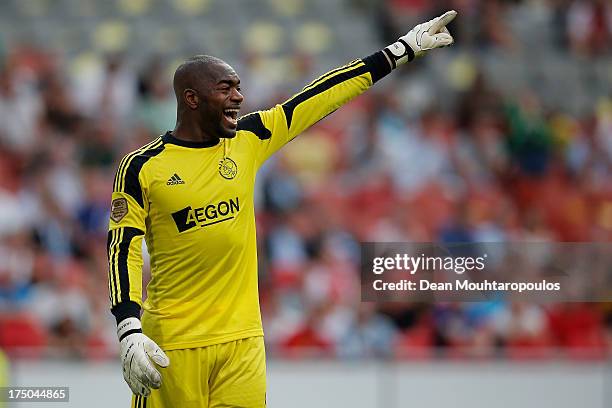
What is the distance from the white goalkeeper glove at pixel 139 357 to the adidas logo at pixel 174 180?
63 cm

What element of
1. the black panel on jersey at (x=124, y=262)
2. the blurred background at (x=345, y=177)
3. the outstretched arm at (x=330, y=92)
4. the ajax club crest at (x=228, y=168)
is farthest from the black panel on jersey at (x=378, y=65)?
the blurred background at (x=345, y=177)

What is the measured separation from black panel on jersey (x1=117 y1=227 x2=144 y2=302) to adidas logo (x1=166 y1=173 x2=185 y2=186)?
0.84ft

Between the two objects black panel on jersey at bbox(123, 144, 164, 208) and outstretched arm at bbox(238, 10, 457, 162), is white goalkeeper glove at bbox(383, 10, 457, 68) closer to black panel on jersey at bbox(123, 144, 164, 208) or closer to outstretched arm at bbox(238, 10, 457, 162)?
outstretched arm at bbox(238, 10, 457, 162)

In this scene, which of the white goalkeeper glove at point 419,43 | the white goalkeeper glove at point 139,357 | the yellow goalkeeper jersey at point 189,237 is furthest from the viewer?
the white goalkeeper glove at point 419,43

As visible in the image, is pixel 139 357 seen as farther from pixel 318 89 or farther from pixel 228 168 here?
pixel 318 89

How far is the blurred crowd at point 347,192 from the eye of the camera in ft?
32.2

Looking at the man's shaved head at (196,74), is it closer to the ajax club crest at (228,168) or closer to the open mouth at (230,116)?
the open mouth at (230,116)

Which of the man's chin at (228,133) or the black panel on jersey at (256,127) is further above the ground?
the black panel on jersey at (256,127)

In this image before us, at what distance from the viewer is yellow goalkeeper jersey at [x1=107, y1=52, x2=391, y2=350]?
5602 millimetres

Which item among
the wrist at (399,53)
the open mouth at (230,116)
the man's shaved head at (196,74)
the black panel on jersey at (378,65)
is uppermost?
the wrist at (399,53)

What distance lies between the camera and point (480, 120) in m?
13.5

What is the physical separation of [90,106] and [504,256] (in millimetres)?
5937

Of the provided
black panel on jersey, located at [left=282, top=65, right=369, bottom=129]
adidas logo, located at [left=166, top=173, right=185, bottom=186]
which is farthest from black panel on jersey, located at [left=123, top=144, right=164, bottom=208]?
black panel on jersey, located at [left=282, top=65, right=369, bottom=129]

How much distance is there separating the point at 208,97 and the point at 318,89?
0.66 meters
